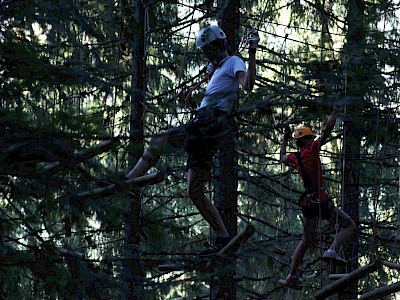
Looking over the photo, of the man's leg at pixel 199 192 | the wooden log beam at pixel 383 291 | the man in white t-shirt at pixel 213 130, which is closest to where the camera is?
the man in white t-shirt at pixel 213 130

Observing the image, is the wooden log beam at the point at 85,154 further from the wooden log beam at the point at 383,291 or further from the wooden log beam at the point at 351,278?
the wooden log beam at the point at 383,291

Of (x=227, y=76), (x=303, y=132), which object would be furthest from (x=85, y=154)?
(x=303, y=132)

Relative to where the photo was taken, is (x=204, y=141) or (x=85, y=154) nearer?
(x=85, y=154)

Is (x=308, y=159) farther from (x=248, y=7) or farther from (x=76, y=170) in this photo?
(x=248, y=7)

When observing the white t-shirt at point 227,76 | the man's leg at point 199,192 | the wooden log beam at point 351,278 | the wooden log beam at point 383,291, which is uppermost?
the white t-shirt at point 227,76

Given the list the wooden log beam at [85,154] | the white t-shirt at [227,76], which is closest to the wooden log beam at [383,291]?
the white t-shirt at [227,76]

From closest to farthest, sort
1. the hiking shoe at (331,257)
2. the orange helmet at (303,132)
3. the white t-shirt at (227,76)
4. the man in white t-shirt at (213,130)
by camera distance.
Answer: the man in white t-shirt at (213,130), the white t-shirt at (227,76), the hiking shoe at (331,257), the orange helmet at (303,132)

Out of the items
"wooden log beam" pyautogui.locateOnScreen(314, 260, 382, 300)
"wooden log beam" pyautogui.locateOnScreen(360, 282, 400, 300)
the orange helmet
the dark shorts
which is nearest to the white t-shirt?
the dark shorts

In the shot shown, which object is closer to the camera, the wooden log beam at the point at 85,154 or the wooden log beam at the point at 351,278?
the wooden log beam at the point at 85,154

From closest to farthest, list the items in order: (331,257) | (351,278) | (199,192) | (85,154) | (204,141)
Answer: (85,154) → (204,141) → (351,278) → (199,192) → (331,257)

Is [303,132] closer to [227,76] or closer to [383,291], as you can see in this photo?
[227,76]

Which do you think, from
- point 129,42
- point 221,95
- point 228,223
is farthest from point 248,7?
point 221,95

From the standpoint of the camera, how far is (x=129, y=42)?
29.6ft

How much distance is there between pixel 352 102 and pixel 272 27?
7141 mm
